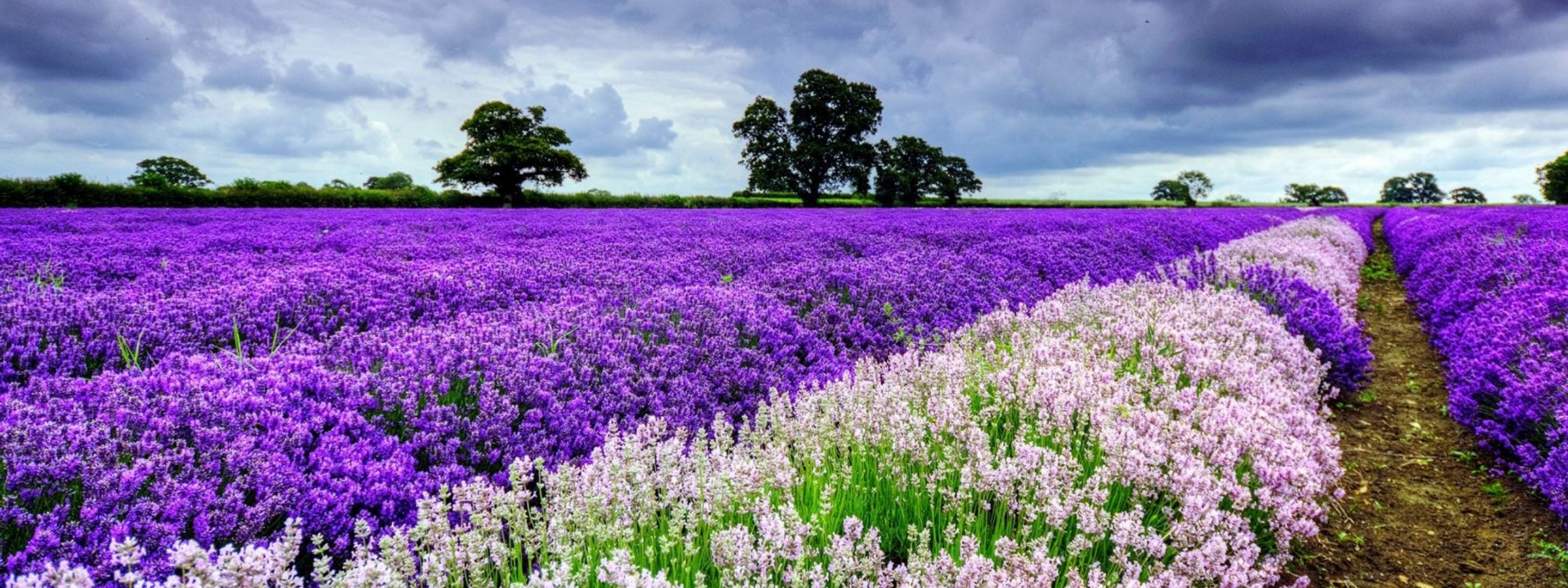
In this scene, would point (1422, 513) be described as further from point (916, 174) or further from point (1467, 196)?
point (1467, 196)

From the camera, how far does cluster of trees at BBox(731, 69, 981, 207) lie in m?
41.4

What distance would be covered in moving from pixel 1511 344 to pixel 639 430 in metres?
6.28

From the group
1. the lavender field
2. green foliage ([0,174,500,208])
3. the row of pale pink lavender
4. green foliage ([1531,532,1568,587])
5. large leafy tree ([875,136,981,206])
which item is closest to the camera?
the lavender field

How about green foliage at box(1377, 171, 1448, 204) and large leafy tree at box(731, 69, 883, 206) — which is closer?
large leafy tree at box(731, 69, 883, 206)

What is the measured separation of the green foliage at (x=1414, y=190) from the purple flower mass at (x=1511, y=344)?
340 feet

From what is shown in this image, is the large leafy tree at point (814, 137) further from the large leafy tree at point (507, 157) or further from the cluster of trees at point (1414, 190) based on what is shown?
the cluster of trees at point (1414, 190)

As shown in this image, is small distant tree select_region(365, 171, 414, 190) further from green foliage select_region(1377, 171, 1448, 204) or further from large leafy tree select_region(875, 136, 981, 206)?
green foliage select_region(1377, 171, 1448, 204)

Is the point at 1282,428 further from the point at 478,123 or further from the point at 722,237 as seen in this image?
the point at 478,123

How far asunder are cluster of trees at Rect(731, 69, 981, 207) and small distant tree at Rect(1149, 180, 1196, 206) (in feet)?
130

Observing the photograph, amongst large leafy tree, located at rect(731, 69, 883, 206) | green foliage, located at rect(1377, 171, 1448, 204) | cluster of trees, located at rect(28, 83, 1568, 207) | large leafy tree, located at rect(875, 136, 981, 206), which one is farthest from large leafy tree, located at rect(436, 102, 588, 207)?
green foliage, located at rect(1377, 171, 1448, 204)

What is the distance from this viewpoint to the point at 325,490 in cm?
229

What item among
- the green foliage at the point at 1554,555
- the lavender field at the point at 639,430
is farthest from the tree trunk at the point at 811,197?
the green foliage at the point at 1554,555

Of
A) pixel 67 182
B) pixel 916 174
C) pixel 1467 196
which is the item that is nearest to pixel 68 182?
pixel 67 182

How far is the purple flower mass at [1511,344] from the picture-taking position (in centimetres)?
415
